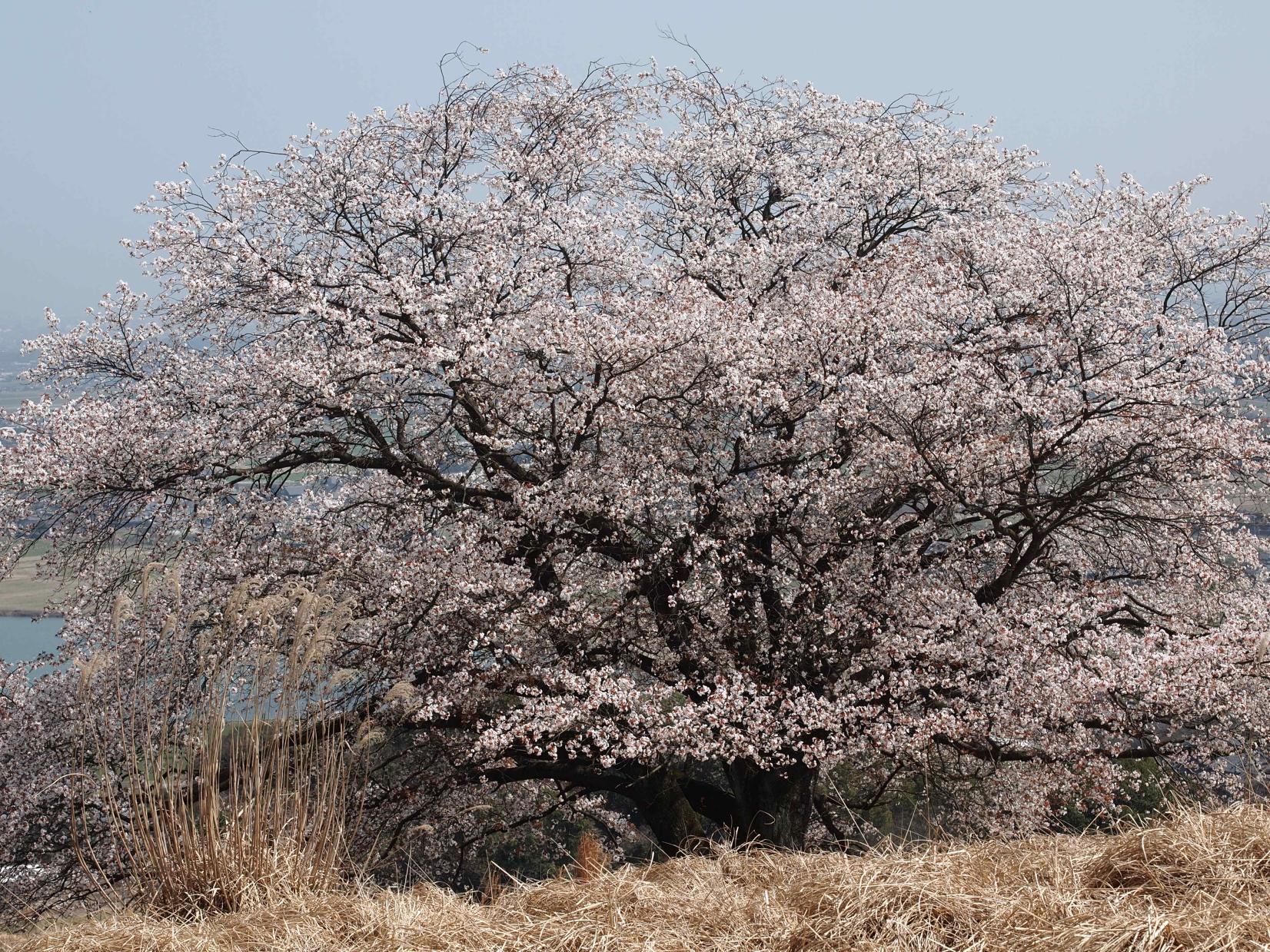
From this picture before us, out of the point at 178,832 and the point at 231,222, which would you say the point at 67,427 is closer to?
the point at 231,222

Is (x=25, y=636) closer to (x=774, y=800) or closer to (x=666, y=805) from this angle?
(x=666, y=805)

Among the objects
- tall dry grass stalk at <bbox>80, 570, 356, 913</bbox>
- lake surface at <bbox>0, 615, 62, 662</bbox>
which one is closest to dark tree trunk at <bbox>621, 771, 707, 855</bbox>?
tall dry grass stalk at <bbox>80, 570, 356, 913</bbox>

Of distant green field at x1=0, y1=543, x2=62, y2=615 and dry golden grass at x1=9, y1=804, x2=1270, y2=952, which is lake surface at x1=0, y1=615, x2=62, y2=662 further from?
dry golden grass at x1=9, y1=804, x2=1270, y2=952

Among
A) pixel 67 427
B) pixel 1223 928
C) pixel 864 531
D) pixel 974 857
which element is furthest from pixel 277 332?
pixel 1223 928

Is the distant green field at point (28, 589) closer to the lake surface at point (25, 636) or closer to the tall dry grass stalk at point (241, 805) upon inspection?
the lake surface at point (25, 636)

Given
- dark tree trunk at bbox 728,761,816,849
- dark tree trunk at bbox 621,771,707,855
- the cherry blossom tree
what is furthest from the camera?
dark tree trunk at bbox 621,771,707,855

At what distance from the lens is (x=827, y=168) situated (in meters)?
10.8

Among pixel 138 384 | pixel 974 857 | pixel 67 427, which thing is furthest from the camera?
pixel 138 384

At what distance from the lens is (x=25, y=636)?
17.5 metres

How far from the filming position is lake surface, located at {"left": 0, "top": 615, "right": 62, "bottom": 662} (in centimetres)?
1022

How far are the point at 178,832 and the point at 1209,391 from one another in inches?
300

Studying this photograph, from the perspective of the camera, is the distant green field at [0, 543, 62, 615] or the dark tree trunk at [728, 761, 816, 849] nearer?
the dark tree trunk at [728, 761, 816, 849]

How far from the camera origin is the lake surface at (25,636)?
10219mm

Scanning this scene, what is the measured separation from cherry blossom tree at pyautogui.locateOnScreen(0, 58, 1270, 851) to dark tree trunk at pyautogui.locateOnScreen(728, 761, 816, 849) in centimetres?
4
